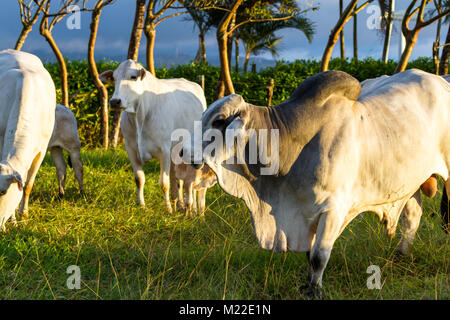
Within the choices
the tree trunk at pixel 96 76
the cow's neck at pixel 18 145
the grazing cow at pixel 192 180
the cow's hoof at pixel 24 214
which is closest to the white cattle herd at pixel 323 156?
the cow's neck at pixel 18 145

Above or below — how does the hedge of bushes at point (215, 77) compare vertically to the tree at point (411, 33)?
below

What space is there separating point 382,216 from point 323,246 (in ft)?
2.54

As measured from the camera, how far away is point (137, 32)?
9.20 m

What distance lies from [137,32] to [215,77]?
108 inches

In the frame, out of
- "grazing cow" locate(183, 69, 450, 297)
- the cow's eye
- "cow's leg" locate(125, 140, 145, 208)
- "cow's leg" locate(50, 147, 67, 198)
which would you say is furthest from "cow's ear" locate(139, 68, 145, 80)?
the cow's eye

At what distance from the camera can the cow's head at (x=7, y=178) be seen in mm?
3521

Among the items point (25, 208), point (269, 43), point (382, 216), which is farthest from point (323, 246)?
point (269, 43)

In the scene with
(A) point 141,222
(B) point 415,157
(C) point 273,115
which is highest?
(C) point 273,115

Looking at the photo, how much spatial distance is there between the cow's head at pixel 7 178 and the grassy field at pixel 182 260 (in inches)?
20.7

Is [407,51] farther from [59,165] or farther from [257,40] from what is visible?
[257,40]

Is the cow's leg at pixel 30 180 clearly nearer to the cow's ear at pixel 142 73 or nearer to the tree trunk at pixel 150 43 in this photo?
the cow's ear at pixel 142 73

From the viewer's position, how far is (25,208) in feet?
16.4

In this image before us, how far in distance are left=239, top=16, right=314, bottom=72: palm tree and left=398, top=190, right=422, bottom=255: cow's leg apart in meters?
19.6
